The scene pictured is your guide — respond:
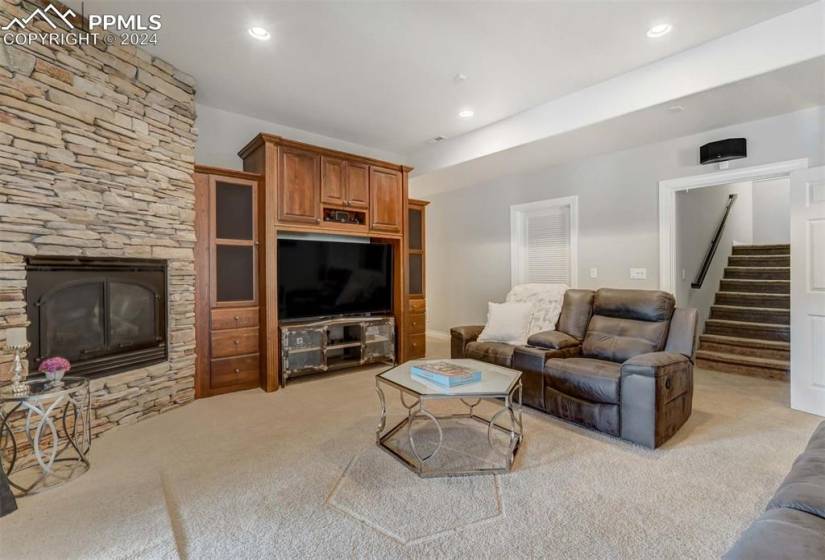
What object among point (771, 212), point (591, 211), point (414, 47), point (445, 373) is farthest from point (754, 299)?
point (414, 47)

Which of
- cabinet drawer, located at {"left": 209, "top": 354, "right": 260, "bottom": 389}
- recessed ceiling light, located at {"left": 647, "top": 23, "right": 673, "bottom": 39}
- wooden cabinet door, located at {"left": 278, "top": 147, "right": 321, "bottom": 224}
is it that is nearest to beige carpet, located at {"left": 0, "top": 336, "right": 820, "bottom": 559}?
cabinet drawer, located at {"left": 209, "top": 354, "right": 260, "bottom": 389}

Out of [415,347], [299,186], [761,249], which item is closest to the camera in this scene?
[299,186]

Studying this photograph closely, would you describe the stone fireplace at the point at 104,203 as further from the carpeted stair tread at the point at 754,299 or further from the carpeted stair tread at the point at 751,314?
the carpeted stair tread at the point at 754,299

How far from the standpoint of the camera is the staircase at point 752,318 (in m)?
4.21

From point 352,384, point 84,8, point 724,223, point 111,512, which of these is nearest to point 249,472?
point 111,512

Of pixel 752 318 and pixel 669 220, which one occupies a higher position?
pixel 669 220

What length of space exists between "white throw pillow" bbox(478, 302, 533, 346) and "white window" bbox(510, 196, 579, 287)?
1.46 metres

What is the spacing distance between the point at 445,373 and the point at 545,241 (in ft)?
11.4

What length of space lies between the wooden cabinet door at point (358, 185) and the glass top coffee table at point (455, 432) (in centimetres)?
218

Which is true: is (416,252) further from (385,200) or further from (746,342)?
(746,342)

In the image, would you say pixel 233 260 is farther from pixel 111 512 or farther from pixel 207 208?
pixel 111 512

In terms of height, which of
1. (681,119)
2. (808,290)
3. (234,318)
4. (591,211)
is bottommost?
(234,318)

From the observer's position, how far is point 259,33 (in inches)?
108

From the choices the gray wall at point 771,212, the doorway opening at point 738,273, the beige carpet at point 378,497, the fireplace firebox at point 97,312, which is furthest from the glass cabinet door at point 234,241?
the gray wall at point 771,212
